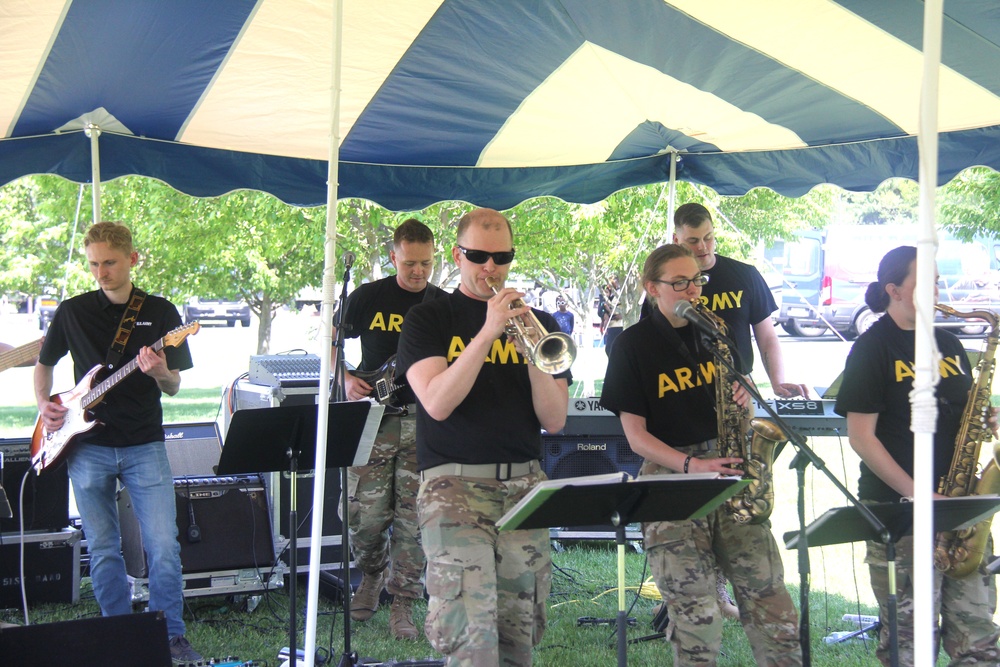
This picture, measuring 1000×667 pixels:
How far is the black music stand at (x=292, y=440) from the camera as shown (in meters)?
4.16

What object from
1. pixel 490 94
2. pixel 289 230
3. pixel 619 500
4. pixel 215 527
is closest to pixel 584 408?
pixel 490 94

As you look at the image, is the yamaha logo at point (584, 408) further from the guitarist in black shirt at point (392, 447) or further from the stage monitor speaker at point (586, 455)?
the guitarist in black shirt at point (392, 447)

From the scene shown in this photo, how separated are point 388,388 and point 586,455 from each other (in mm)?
2136

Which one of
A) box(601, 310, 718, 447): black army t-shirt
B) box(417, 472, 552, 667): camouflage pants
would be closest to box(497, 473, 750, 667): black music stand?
box(417, 472, 552, 667): camouflage pants

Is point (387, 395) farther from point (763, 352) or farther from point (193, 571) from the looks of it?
point (763, 352)

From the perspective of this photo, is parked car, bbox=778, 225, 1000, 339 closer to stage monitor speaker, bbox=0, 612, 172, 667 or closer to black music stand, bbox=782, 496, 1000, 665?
black music stand, bbox=782, 496, 1000, 665

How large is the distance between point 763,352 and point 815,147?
67.3 inches

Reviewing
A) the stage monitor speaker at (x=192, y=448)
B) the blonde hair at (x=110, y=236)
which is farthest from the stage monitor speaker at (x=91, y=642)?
the stage monitor speaker at (x=192, y=448)

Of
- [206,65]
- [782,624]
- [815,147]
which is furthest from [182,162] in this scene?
[782,624]

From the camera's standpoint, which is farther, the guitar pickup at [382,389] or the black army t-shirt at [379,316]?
→ the black army t-shirt at [379,316]

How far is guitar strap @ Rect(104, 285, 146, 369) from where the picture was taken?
4.97 metres

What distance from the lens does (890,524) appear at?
3281mm

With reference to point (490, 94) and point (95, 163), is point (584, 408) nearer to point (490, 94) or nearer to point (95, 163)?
point (490, 94)

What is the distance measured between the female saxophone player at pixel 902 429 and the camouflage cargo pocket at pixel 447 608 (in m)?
1.80
